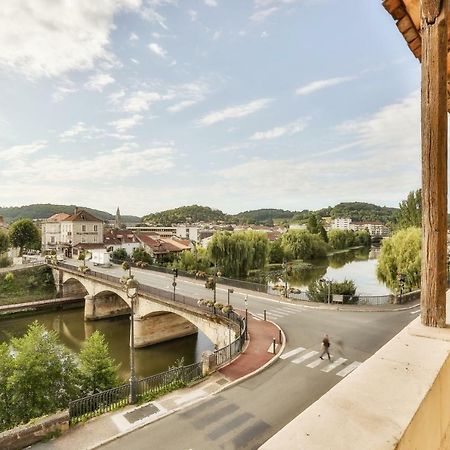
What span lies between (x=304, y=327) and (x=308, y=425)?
21.6m

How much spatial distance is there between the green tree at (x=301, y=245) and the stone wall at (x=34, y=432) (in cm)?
6719

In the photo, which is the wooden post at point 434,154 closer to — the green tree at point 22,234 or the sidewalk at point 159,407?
the sidewalk at point 159,407

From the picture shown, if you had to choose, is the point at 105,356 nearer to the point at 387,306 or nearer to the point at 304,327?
the point at 304,327

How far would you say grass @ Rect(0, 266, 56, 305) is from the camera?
4894cm

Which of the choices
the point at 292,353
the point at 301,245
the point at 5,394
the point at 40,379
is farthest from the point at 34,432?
the point at 301,245

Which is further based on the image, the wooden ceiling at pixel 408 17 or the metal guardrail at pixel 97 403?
the metal guardrail at pixel 97 403

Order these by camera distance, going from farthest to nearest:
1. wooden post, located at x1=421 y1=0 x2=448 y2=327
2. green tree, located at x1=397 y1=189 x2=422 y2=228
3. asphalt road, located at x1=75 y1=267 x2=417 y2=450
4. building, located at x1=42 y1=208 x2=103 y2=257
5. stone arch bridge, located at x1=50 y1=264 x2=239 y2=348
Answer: building, located at x1=42 y1=208 x2=103 y2=257
green tree, located at x1=397 y1=189 x2=422 y2=228
stone arch bridge, located at x1=50 y1=264 x2=239 y2=348
asphalt road, located at x1=75 y1=267 x2=417 y2=450
wooden post, located at x1=421 y1=0 x2=448 y2=327

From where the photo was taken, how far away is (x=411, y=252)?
36219mm

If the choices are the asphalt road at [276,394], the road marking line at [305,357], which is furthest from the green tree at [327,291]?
the road marking line at [305,357]

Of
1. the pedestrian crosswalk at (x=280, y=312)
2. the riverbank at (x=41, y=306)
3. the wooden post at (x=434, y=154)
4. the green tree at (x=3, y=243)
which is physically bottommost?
the riverbank at (x=41, y=306)

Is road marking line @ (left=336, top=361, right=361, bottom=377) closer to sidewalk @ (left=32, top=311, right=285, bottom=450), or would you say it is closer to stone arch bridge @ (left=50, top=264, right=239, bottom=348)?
sidewalk @ (left=32, top=311, right=285, bottom=450)

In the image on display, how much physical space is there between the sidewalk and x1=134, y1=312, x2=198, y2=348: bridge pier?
1499 cm

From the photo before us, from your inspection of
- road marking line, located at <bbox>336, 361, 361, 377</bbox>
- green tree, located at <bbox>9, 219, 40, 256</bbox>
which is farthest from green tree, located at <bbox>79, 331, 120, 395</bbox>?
green tree, located at <bbox>9, 219, 40, 256</bbox>

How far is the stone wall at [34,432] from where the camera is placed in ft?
34.9
